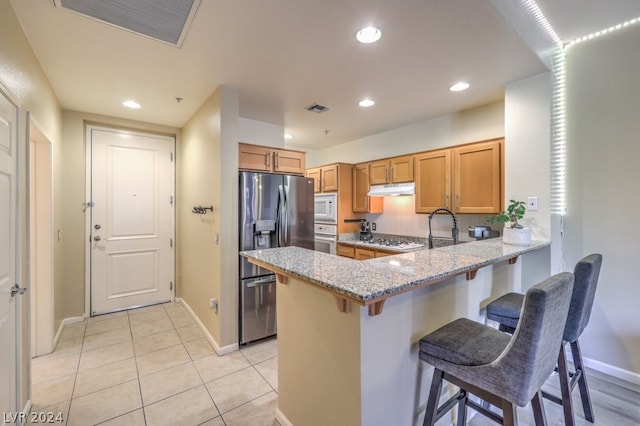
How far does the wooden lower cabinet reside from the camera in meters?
4.09

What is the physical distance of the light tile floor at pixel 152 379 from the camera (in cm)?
188

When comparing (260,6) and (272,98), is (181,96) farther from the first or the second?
(260,6)

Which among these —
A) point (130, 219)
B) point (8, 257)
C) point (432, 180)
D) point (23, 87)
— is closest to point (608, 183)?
point (432, 180)

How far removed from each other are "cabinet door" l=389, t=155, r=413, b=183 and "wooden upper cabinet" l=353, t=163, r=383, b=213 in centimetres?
46

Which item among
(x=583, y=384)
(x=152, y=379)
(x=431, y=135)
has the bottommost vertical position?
(x=152, y=379)

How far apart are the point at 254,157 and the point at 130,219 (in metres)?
2.13

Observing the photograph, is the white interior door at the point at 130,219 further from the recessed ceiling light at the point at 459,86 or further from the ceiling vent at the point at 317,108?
the recessed ceiling light at the point at 459,86

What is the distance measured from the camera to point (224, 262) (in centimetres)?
267

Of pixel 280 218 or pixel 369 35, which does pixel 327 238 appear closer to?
pixel 280 218

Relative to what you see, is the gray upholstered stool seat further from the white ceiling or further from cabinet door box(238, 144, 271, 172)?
cabinet door box(238, 144, 271, 172)

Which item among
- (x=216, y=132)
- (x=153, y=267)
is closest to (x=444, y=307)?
(x=216, y=132)

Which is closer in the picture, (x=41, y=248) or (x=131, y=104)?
(x=41, y=248)

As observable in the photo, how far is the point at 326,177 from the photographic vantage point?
Answer: 4.48 m

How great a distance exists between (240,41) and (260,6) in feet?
1.27
